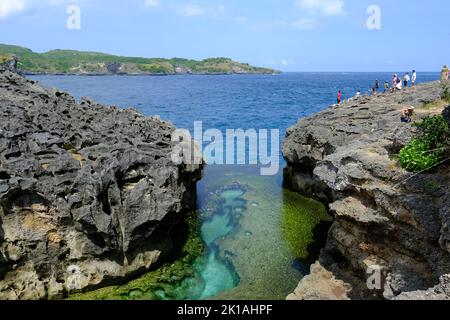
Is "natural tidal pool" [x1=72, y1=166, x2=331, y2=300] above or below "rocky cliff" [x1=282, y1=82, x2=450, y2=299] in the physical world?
below

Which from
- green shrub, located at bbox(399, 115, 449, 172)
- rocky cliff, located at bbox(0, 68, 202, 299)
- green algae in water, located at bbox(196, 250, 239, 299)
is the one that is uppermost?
green shrub, located at bbox(399, 115, 449, 172)

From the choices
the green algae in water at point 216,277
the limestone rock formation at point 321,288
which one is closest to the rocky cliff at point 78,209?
the green algae in water at point 216,277

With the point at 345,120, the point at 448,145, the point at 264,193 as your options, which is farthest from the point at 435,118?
the point at 264,193

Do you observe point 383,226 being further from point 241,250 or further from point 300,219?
point 300,219

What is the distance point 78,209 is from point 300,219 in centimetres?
1734

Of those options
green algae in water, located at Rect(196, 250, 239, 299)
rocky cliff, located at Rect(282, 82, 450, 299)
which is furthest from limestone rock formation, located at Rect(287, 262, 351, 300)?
green algae in water, located at Rect(196, 250, 239, 299)

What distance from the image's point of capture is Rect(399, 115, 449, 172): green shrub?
15953 millimetres

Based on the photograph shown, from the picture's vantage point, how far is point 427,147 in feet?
53.8

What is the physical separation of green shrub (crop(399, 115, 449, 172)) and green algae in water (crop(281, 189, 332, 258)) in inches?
437

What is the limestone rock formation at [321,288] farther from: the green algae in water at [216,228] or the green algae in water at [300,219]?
the green algae in water at [216,228]

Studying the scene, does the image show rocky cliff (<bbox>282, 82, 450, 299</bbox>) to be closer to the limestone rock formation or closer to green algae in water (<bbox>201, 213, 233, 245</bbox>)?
the limestone rock formation

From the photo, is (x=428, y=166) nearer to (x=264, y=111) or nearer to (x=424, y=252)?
(x=424, y=252)

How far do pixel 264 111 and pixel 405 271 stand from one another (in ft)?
279

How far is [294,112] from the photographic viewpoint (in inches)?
3787
